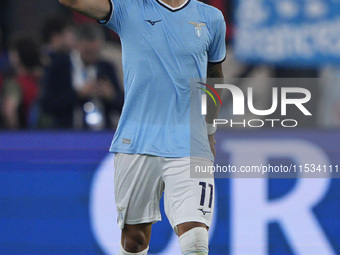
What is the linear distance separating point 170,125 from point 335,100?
410 centimetres

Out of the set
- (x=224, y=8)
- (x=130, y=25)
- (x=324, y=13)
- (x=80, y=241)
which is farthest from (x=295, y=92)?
(x=130, y=25)

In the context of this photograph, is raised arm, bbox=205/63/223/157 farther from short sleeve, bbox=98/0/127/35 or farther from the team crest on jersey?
short sleeve, bbox=98/0/127/35

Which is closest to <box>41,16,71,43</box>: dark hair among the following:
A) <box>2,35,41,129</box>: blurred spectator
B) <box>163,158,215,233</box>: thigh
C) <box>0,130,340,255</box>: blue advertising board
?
<box>2,35,41,129</box>: blurred spectator

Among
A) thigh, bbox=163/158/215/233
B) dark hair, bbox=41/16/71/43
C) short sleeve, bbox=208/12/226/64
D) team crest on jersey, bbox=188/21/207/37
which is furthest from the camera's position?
dark hair, bbox=41/16/71/43

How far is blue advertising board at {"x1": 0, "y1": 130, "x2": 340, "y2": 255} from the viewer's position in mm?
5402

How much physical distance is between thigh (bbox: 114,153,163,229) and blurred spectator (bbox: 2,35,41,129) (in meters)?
2.15

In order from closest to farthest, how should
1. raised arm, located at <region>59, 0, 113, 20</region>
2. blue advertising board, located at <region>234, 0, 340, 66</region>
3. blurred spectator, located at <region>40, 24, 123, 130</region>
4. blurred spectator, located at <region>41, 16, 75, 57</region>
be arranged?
raised arm, located at <region>59, 0, 113, 20</region>
blurred spectator, located at <region>40, 24, 123, 130</region>
blurred spectator, located at <region>41, 16, 75, 57</region>
blue advertising board, located at <region>234, 0, 340, 66</region>

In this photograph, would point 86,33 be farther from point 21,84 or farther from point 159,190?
point 159,190

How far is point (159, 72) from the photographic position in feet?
13.2

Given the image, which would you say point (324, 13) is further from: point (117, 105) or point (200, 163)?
point (200, 163)

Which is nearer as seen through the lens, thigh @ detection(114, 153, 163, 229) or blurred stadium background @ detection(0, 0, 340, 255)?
thigh @ detection(114, 153, 163, 229)

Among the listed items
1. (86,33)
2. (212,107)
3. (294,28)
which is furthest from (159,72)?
(294,28)

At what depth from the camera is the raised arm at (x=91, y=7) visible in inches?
150

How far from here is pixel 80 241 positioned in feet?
17.8
